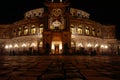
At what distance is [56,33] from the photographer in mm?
49969

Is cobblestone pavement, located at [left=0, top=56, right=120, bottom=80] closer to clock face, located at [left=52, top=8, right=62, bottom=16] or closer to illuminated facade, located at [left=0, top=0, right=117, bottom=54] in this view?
illuminated facade, located at [left=0, top=0, right=117, bottom=54]

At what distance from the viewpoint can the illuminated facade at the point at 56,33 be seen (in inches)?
1957

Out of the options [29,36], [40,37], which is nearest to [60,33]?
[40,37]

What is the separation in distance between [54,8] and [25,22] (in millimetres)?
12975

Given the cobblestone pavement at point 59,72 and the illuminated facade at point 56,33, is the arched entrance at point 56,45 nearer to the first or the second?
the illuminated facade at point 56,33

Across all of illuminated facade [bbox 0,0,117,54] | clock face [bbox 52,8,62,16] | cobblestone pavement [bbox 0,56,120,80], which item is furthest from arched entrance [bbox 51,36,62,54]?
cobblestone pavement [bbox 0,56,120,80]

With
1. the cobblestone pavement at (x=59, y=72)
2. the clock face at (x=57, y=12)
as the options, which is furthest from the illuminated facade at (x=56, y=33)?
the cobblestone pavement at (x=59, y=72)

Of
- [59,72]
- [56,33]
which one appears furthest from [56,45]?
[59,72]

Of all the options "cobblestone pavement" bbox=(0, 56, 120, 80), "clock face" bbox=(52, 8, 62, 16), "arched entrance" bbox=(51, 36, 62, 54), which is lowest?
"cobblestone pavement" bbox=(0, 56, 120, 80)

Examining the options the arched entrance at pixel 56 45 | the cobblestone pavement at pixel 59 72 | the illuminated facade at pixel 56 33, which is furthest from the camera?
the arched entrance at pixel 56 45

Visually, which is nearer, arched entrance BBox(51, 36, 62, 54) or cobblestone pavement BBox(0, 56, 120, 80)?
cobblestone pavement BBox(0, 56, 120, 80)

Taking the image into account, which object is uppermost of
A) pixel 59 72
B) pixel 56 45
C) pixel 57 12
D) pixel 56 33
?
pixel 57 12

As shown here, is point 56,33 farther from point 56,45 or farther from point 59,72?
point 59,72

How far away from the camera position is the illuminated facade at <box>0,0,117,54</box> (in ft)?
163
